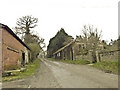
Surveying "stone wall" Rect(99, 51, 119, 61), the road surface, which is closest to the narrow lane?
the road surface

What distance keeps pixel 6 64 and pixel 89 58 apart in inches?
615

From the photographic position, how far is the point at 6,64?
45.1 feet

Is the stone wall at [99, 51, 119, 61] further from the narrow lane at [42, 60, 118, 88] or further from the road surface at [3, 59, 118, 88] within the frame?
the road surface at [3, 59, 118, 88]

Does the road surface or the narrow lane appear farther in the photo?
the road surface

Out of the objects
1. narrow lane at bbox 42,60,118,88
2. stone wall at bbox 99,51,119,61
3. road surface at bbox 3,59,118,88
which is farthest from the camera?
stone wall at bbox 99,51,119,61

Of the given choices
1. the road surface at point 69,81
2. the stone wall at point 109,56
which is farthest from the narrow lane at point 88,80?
the stone wall at point 109,56

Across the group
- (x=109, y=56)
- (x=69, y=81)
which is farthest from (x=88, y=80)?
(x=109, y=56)

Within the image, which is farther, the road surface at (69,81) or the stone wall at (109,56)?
the stone wall at (109,56)

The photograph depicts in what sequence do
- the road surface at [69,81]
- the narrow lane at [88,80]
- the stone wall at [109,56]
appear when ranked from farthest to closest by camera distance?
the stone wall at [109,56]
the road surface at [69,81]
the narrow lane at [88,80]

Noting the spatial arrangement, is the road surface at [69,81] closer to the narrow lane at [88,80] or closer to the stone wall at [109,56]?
the narrow lane at [88,80]

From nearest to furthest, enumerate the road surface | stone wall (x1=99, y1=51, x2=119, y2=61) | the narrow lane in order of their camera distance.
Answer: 1. the narrow lane
2. the road surface
3. stone wall (x1=99, y1=51, x2=119, y2=61)

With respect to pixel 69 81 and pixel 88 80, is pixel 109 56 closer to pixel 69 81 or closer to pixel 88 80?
pixel 88 80

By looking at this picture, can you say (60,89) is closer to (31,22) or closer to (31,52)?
(31,52)

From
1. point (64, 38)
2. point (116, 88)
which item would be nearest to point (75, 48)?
point (64, 38)
